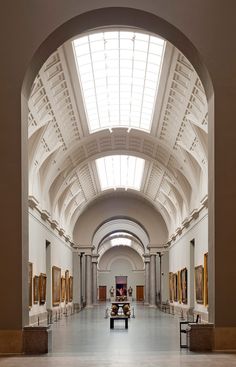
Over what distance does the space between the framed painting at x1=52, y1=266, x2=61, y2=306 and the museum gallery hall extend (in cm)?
15

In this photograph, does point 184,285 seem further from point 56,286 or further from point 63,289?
point 63,289

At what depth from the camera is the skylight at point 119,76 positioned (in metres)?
25.0

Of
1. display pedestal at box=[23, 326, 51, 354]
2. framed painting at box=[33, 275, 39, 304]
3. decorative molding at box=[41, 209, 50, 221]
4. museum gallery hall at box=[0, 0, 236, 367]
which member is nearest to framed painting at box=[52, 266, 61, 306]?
museum gallery hall at box=[0, 0, 236, 367]

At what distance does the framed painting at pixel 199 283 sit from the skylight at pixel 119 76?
8.75 meters

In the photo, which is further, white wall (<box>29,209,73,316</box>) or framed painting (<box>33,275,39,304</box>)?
framed painting (<box>33,275,39,304</box>)

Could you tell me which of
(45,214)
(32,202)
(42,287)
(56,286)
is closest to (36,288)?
(42,287)

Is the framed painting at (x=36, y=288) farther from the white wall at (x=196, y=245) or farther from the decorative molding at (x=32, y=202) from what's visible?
the white wall at (x=196, y=245)

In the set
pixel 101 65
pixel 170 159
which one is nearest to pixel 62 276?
pixel 170 159

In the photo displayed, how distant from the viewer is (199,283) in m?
34.8

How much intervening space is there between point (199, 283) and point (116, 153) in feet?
34.8

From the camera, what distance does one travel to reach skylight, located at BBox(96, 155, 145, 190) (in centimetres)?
4406

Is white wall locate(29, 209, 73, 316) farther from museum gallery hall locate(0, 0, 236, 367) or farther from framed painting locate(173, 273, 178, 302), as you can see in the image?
framed painting locate(173, 273, 178, 302)

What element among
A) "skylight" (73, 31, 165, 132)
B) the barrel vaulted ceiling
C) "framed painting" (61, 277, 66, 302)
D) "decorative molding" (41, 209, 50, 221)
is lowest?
"framed painting" (61, 277, 66, 302)

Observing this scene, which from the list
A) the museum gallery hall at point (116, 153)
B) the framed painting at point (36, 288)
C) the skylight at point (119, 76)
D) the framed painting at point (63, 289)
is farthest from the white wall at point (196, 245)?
the framed painting at point (36, 288)
